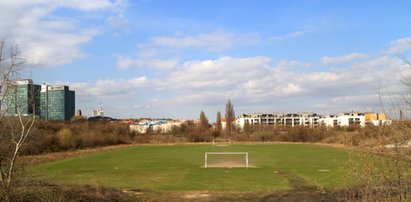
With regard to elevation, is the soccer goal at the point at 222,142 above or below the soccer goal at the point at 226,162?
above

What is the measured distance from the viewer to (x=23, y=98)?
9.70 metres

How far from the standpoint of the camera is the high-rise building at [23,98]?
9141 mm

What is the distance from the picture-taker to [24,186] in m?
9.80

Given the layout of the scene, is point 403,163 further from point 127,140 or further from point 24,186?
point 127,140

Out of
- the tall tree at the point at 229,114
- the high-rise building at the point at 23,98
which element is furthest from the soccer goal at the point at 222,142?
the high-rise building at the point at 23,98

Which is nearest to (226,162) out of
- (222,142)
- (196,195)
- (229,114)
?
(196,195)

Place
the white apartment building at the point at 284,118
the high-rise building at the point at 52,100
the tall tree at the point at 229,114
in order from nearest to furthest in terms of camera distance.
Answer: the high-rise building at the point at 52,100
the tall tree at the point at 229,114
the white apartment building at the point at 284,118

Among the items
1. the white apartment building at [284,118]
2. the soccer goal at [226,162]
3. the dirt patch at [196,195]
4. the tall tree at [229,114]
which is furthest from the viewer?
the white apartment building at [284,118]

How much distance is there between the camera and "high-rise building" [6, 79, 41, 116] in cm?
914

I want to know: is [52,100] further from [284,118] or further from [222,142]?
[284,118]

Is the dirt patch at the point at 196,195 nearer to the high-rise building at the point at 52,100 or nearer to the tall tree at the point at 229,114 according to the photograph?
the high-rise building at the point at 52,100

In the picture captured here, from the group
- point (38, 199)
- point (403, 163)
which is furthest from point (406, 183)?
point (38, 199)

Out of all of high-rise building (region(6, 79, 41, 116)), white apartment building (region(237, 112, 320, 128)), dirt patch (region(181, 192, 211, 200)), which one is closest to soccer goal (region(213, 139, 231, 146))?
dirt patch (region(181, 192, 211, 200))

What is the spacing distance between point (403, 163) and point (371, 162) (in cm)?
134
